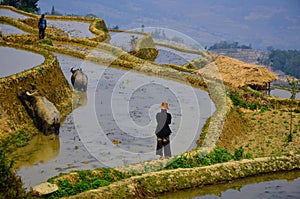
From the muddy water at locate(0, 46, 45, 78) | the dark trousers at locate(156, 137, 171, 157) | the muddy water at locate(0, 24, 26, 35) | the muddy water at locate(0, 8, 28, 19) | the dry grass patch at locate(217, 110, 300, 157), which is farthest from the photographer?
the muddy water at locate(0, 8, 28, 19)

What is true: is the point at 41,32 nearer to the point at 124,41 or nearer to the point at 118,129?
the point at 124,41

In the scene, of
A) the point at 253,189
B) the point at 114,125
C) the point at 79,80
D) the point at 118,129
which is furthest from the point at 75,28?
the point at 253,189

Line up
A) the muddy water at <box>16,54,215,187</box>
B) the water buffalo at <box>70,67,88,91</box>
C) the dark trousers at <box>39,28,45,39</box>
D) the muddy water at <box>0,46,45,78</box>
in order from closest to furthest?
the muddy water at <box>16,54,215,187</box> → the muddy water at <box>0,46,45,78</box> → the water buffalo at <box>70,67,88,91</box> → the dark trousers at <box>39,28,45,39</box>

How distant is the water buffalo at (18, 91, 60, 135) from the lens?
1192cm

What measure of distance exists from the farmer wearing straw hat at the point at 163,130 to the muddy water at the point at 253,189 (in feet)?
4.40

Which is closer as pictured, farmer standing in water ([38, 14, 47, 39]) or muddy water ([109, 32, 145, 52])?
farmer standing in water ([38, 14, 47, 39])

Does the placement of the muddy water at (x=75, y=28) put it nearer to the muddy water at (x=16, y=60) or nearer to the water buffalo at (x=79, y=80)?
the muddy water at (x=16, y=60)

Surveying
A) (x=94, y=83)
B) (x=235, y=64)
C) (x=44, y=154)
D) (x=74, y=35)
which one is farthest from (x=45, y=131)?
(x=74, y=35)

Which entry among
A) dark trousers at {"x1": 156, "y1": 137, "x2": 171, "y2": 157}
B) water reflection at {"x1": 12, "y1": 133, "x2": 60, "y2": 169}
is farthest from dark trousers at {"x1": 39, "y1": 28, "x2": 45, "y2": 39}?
dark trousers at {"x1": 156, "y1": 137, "x2": 171, "y2": 157}

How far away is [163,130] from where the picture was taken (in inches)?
434

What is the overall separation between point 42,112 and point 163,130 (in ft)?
10.1

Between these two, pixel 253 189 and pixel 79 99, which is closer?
pixel 253 189

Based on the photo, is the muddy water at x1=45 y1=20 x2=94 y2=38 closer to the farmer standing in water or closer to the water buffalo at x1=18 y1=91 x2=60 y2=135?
the farmer standing in water

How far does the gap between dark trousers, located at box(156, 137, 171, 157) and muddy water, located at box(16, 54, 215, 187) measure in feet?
0.66
